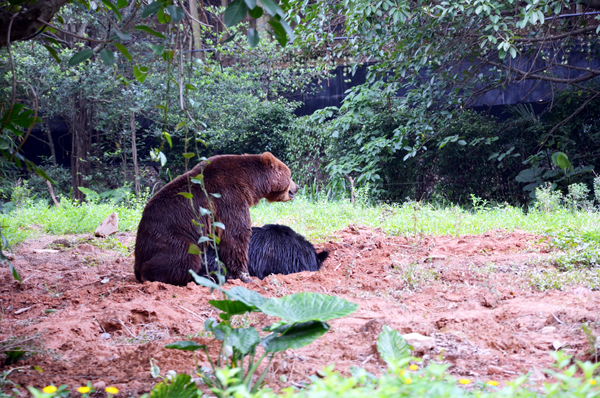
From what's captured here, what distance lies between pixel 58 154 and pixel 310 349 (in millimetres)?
13068

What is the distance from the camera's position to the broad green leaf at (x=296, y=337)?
73.3 inches

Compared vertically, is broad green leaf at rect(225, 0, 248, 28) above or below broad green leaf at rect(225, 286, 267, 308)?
above

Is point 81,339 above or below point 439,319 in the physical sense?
below

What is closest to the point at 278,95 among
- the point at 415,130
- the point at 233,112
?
the point at 233,112

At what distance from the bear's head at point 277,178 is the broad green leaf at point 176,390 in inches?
115

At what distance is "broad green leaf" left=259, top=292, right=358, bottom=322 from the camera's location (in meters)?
1.89

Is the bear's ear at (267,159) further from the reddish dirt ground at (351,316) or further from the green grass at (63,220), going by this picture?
the green grass at (63,220)

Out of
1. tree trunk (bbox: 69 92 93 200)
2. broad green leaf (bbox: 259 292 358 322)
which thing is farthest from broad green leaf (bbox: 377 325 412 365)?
tree trunk (bbox: 69 92 93 200)

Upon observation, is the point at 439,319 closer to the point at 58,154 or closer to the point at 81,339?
the point at 81,339

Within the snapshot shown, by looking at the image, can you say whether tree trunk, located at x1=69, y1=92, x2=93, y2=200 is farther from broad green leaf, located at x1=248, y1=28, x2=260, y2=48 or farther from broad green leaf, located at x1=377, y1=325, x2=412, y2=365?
broad green leaf, located at x1=377, y1=325, x2=412, y2=365

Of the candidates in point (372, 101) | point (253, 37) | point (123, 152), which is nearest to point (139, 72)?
point (253, 37)

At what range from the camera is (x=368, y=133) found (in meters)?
10.2

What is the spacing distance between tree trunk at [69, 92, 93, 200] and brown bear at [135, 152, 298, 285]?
29.5ft

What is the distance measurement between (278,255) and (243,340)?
283 centimetres
